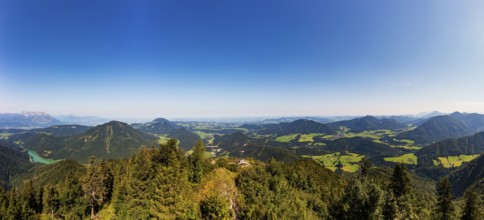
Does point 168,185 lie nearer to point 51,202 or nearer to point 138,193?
point 138,193

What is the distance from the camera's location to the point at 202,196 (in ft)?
202

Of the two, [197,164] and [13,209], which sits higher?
[197,164]

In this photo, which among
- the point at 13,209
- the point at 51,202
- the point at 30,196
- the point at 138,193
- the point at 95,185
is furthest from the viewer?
the point at 30,196

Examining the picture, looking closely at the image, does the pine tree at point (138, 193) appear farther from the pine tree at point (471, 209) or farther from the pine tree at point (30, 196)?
the pine tree at point (471, 209)

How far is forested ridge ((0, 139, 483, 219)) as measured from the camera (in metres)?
51.3

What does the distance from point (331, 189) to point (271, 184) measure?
36.0 m

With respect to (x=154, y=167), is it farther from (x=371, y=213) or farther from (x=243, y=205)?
(x=371, y=213)

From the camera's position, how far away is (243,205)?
6675cm

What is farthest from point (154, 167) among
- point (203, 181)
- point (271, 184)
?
point (271, 184)

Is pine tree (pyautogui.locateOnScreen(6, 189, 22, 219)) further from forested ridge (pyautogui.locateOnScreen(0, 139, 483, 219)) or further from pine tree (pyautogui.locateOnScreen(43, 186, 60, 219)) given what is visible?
pine tree (pyautogui.locateOnScreen(43, 186, 60, 219))

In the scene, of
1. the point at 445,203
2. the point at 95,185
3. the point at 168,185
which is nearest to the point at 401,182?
the point at 445,203

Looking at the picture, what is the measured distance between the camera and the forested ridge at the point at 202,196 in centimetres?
5128

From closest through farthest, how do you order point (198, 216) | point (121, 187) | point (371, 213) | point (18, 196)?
point (371, 213)
point (198, 216)
point (121, 187)
point (18, 196)

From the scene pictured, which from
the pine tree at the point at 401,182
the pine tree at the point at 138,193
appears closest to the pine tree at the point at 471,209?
the pine tree at the point at 401,182
